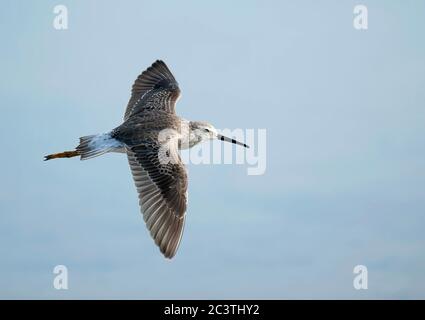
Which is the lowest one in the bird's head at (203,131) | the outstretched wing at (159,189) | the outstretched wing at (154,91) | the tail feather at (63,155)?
the outstretched wing at (159,189)

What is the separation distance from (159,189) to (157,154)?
77cm

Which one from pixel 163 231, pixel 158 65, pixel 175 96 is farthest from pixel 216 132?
pixel 163 231

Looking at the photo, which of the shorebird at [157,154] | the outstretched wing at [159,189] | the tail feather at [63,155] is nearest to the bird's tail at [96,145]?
the shorebird at [157,154]

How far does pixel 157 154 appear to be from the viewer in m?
15.1

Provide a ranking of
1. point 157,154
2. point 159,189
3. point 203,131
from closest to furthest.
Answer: point 159,189 → point 157,154 → point 203,131

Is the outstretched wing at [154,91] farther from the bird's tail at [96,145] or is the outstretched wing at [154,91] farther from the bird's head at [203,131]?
the bird's tail at [96,145]

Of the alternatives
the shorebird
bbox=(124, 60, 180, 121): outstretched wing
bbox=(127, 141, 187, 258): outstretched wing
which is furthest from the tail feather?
bbox=(127, 141, 187, 258): outstretched wing

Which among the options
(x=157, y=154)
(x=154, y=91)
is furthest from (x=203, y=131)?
(x=157, y=154)

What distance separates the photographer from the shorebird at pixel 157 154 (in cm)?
1432

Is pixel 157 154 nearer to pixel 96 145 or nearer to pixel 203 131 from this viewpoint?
pixel 96 145

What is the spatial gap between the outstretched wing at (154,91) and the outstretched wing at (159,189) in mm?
2619

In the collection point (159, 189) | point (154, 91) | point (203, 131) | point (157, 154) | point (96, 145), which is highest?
point (154, 91)

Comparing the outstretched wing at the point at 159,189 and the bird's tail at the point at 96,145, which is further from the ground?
the bird's tail at the point at 96,145

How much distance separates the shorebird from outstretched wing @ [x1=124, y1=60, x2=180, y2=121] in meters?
0.05
